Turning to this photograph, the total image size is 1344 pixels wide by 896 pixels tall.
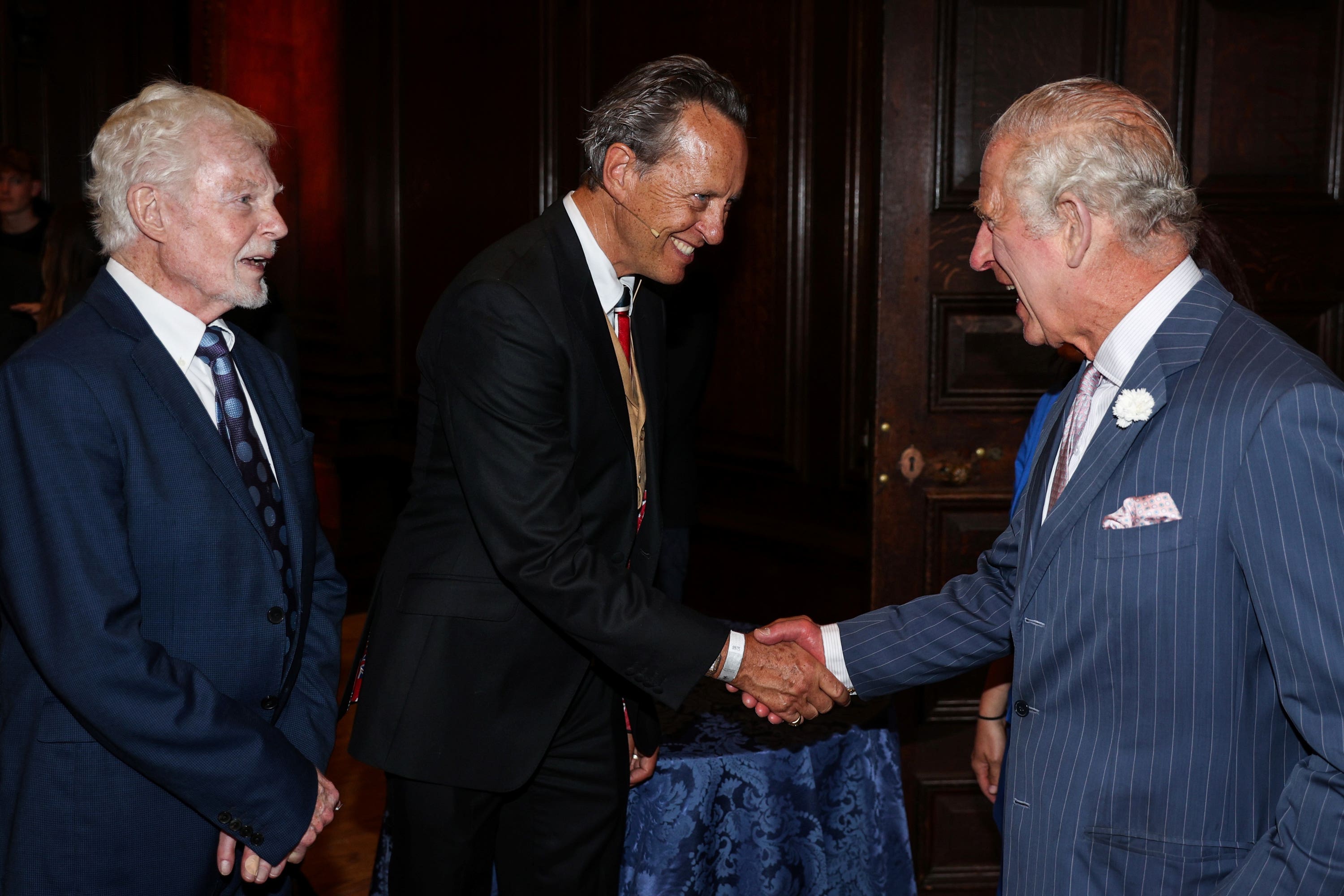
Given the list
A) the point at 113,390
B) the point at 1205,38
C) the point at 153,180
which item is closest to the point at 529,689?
the point at 113,390

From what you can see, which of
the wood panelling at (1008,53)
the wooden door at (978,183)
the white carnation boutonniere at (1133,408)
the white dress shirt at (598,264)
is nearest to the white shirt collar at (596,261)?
the white dress shirt at (598,264)

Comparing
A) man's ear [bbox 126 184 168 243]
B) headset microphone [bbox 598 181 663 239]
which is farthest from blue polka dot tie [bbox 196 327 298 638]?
headset microphone [bbox 598 181 663 239]

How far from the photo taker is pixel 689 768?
221 centimetres

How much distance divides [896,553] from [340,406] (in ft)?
16.4

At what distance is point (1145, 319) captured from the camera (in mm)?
1529

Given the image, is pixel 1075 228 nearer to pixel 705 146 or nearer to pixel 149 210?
pixel 705 146

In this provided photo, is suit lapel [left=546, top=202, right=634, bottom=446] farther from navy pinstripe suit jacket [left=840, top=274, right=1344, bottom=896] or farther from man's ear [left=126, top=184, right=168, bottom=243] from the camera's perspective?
navy pinstripe suit jacket [left=840, top=274, right=1344, bottom=896]

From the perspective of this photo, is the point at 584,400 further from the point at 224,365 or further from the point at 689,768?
the point at 689,768

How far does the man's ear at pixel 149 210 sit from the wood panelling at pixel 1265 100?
2.46 metres

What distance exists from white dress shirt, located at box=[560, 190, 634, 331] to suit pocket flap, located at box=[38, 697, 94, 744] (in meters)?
1.05

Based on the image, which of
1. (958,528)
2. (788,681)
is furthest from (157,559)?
(958,528)

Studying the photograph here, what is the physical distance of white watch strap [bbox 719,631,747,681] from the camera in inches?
86.0

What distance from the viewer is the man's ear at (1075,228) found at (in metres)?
1.53

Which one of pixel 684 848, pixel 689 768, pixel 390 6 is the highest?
pixel 390 6
